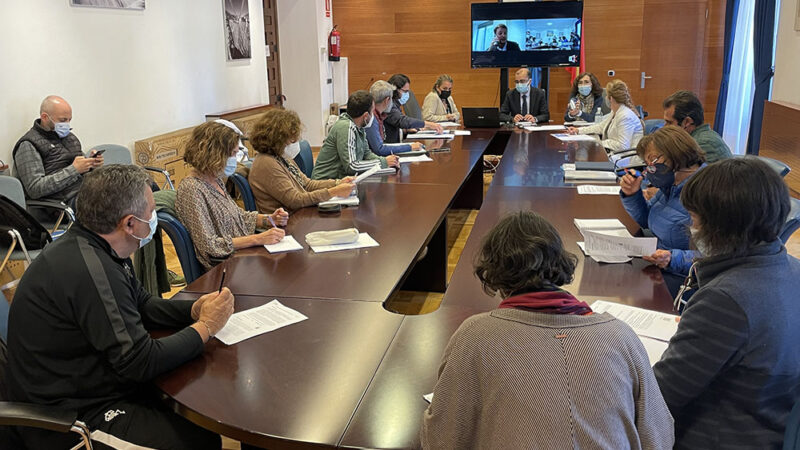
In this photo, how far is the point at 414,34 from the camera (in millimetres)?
10141

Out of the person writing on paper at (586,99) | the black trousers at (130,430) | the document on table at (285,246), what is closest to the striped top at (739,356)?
the black trousers at (130,430)

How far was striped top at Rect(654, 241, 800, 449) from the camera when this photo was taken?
1463 millimetres

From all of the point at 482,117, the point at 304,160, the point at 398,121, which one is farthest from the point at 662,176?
the point at 482,117

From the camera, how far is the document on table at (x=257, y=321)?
6.64 ft

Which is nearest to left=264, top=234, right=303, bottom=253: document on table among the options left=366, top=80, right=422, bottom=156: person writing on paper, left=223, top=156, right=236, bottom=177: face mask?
left=223, top=156, right=236, bottom=177: face mask

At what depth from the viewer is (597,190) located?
391 centimetres

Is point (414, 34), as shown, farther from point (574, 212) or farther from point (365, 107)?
point (574, 212)

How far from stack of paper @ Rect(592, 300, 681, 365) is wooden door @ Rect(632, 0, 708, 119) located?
7950 mm

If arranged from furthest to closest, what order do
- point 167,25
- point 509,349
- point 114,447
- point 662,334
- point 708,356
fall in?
point 167,25 < point 662,334 < point 114,447 < point 708,356 < point 509,349

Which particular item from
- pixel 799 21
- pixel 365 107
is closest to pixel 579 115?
pixel 799 21

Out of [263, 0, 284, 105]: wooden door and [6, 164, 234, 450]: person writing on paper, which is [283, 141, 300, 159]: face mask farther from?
[263, 0, 284, 105]: wooden door

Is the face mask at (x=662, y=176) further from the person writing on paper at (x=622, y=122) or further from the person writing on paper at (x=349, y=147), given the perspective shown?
the person writing on paper at (x=622, y=122)

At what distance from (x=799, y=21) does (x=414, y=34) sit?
17.3 ft

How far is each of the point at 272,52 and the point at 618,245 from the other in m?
7.81
